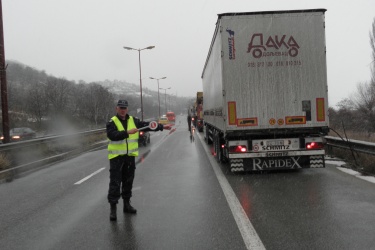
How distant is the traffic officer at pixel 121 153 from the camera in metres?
5.32

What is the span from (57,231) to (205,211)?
2.14 metres

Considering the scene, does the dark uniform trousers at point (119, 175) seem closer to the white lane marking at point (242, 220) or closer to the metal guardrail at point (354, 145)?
the white lane marking at point (242, 220)

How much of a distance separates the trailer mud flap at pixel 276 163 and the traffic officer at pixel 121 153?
11.6 ft

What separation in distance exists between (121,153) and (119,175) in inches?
12.9

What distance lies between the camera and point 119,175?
17.8 ft

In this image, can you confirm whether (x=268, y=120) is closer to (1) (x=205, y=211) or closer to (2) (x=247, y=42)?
(2) (x=247, y=42)

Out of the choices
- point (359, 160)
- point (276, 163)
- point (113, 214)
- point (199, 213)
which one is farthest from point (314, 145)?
point (113, 214)

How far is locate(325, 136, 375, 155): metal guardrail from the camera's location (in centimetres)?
873

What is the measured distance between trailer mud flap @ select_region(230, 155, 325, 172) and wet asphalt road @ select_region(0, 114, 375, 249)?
0.22 meters

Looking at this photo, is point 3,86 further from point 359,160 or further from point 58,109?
point 58,109

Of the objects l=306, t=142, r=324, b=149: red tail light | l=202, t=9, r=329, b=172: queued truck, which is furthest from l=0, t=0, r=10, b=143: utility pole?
l=306, t=142, r=324, b=149: red tail light

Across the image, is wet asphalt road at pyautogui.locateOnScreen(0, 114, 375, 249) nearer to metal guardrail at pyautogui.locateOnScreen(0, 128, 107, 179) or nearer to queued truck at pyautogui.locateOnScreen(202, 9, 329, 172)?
queued truck at pyautogui.locateOnScreen(202, 9, 329, 172)

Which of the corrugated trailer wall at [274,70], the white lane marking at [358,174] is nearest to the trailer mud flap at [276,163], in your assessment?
the white lane marking at [358,174]

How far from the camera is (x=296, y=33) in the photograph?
8.22m
